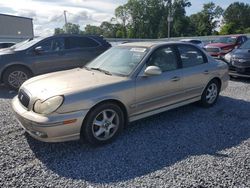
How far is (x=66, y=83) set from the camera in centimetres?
373

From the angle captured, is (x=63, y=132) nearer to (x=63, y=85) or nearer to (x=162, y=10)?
(x=63, y=85)

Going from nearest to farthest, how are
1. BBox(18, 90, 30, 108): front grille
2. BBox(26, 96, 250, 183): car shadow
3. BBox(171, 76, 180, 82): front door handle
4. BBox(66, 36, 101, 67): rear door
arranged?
BBox(26, 96, 250, 183): car shadow < BBox(18, 90, 30, 108): front grille < BBox(171, 76, 180, 82): front door handle < BBox(66, 36, 101, 67): rear door

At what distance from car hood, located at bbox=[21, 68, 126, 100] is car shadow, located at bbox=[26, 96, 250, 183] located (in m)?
0.80

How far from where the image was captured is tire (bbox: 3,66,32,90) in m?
6.93

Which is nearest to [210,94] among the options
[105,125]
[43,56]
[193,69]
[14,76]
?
[193,69]

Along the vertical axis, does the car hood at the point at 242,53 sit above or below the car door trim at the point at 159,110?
above

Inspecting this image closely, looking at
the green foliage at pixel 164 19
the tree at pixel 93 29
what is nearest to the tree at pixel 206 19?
the green foliage at pixel 164 19

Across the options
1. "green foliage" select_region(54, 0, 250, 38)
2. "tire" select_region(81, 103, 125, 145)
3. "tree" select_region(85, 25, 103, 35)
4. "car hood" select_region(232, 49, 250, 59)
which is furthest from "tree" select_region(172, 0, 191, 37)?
"tire" select_region(81, 103, 125, 145)

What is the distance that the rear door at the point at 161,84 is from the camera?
4.07 m

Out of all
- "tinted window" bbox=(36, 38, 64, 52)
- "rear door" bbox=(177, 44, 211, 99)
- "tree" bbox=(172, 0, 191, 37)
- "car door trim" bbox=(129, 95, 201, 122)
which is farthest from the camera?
"tree" bbox=(172, 0, 191, 37)

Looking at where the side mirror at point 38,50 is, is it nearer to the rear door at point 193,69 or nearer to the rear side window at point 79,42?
the rear side window at point 79,42

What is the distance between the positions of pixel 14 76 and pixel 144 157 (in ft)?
16.7

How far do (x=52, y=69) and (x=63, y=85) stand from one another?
3994 mm

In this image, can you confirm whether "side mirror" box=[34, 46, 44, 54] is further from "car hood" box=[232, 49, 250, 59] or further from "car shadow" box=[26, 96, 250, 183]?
"car hood" box=[232, 49, 250, 59]
